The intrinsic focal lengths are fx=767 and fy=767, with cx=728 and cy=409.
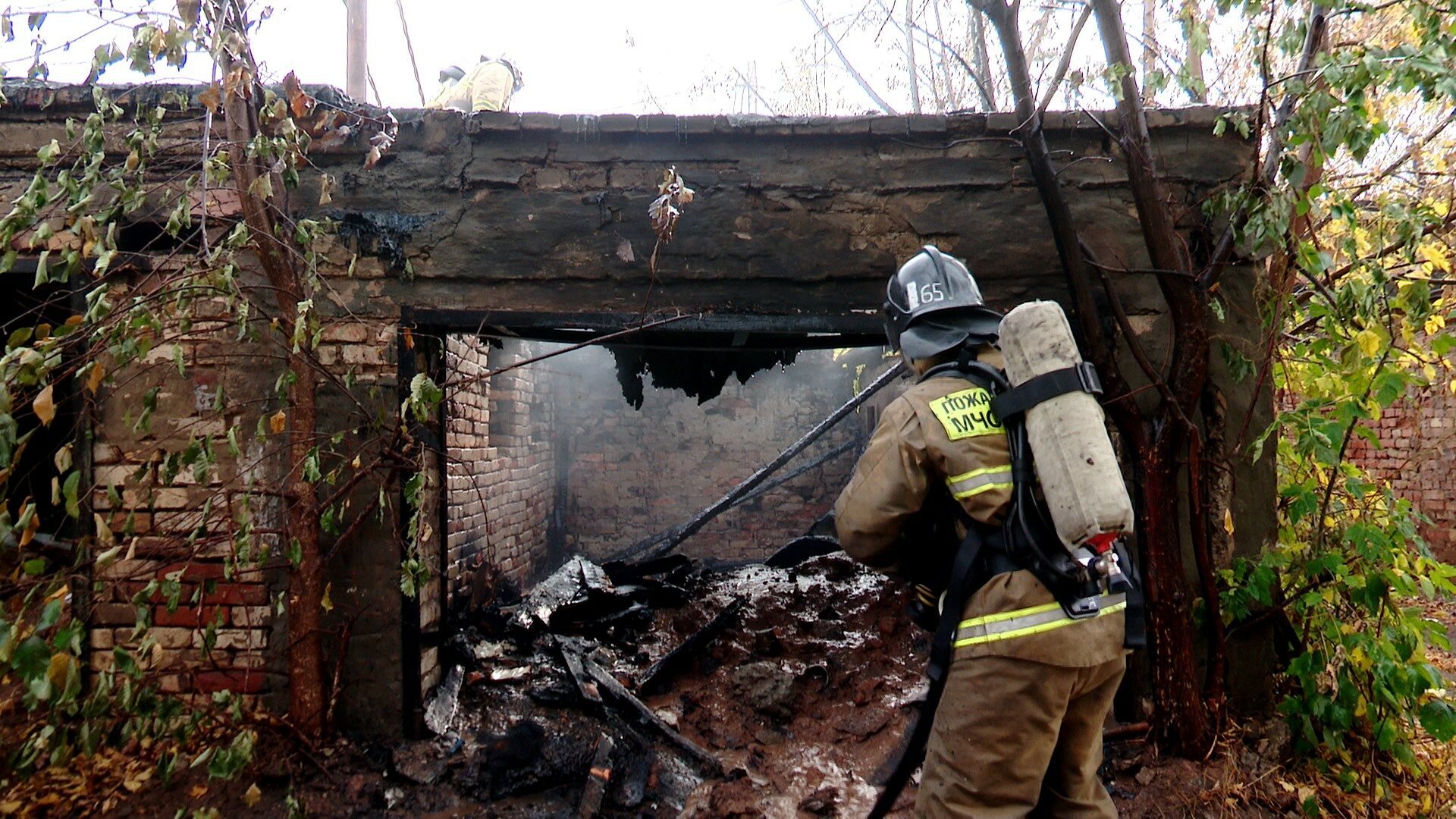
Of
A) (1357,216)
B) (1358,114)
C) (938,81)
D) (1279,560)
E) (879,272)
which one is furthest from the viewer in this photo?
(938,81)

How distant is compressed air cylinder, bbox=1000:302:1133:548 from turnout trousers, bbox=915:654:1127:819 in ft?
1.37

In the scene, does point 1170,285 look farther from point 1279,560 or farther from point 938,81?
point 938,81

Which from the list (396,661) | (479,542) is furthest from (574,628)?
(396,661)

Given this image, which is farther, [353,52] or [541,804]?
[353,52]

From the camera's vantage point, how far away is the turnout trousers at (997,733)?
2129 millimetres

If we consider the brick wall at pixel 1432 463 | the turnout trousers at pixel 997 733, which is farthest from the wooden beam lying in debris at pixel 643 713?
the brick wall at pixel 1432 463

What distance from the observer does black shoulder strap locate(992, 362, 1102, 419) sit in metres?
2.16

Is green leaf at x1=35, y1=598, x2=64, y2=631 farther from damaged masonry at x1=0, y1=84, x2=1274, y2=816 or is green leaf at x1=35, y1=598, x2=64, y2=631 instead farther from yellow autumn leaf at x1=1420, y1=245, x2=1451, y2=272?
yellow autumn leaf at x1=1420, y1=245, x2=1451, y2=272

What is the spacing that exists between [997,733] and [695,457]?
700 centimetres

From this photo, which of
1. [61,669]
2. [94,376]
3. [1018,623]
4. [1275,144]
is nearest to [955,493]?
[1018,623]

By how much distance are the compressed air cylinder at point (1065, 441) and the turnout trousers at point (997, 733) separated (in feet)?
1.37

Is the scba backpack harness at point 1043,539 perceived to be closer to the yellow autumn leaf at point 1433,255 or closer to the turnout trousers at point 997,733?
the turnout trousers at point 997,733

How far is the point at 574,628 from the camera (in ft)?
16.3

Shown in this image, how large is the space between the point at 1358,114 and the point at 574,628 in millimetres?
4620
